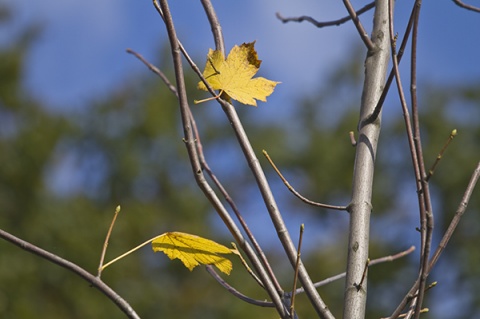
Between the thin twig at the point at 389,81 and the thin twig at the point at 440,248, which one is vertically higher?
the thin twig at the point at 389,81

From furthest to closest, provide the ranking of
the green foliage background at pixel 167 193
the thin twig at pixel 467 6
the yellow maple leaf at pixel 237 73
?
the green foliage background at pixel 167 193 → the thin twig at pixel 467 6 → the yellow maple leaf at pixel 237 73

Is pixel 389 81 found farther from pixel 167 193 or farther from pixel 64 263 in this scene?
pixel 167 193

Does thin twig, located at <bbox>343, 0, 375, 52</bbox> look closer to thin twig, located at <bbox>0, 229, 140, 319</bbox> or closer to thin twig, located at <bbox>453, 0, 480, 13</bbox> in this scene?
thin twig, located at <bbox>453, 0, 480, 13</bbox>

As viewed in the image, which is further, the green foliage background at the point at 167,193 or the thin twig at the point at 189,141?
the green foliage background at the point at 167,193

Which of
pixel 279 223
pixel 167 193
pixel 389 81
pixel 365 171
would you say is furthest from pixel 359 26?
pixel 167 193

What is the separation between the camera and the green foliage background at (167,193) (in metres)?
11.5

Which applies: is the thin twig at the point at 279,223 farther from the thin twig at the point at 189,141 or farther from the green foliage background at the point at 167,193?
the green foliage background at the point at 167,193

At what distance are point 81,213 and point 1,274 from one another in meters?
2.01

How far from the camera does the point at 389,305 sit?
13.4 metres

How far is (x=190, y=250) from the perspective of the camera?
901mm

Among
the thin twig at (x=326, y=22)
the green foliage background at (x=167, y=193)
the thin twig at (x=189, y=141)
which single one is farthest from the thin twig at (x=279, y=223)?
the green foliage background at (x=167, y=193)

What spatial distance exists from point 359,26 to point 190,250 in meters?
0.40

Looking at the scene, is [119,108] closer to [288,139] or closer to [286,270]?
[288,139]

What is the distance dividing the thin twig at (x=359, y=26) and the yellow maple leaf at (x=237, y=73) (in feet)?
0.48
